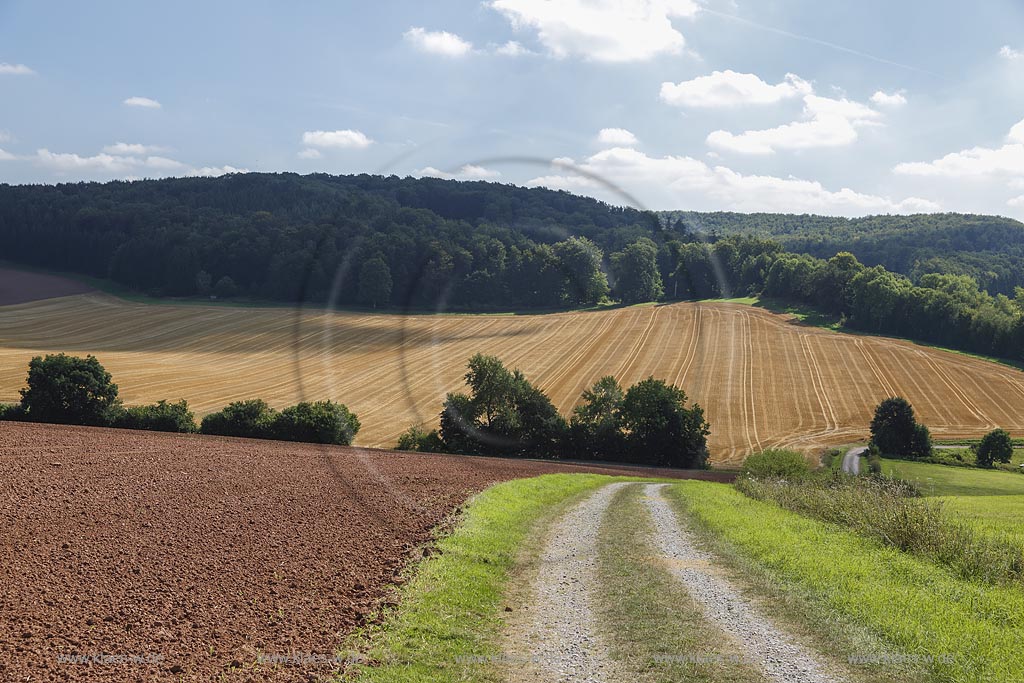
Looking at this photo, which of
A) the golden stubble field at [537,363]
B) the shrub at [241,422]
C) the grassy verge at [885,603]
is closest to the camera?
the grassy verge at [885,603]

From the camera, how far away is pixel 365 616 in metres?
11.6

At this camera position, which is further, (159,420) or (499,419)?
(499,419)

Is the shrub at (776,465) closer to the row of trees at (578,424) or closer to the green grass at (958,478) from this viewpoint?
the green grass at (958,478)

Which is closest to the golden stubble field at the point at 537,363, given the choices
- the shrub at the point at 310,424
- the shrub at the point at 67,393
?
the shrub at the point at 310,424

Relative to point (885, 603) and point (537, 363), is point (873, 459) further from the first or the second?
point (885, 603)

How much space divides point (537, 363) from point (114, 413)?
55.4 meters

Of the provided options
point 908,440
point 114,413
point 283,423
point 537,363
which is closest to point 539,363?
point 537,363

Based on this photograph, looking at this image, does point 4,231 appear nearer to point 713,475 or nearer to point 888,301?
point 713,475

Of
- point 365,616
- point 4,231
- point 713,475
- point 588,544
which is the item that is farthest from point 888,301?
point 4,231

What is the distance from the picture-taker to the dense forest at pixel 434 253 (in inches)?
1297

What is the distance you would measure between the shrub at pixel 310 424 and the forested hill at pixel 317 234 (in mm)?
9581

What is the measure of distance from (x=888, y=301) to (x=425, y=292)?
387 ft

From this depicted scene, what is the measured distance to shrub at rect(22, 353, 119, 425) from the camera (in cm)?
4581

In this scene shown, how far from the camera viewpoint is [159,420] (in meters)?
46.8
